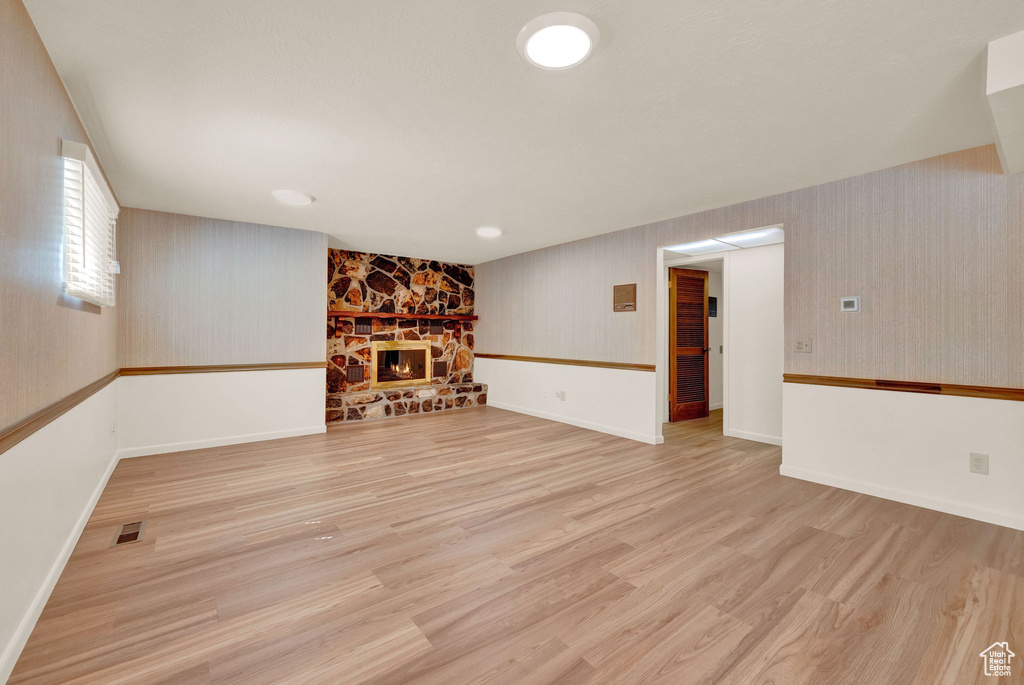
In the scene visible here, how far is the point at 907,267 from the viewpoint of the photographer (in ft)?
9.70

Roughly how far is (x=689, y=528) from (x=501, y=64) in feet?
8.69

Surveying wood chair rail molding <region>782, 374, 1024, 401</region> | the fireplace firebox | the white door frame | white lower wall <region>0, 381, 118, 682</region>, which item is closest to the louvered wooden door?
the white door frame

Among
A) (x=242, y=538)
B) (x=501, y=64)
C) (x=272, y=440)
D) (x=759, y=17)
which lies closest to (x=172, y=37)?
(x=501, y=64)

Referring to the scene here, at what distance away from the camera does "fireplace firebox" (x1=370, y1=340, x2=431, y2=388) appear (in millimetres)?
6328

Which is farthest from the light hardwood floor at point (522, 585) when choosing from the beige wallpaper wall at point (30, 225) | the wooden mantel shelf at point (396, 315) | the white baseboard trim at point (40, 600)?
the wooden mantel shelf at point (396, 315)

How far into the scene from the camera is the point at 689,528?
2.55 meters

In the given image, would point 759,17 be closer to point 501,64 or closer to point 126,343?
point 501,64

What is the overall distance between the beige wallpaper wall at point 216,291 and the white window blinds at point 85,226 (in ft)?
3.73

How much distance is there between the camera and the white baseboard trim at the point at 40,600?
1.45m

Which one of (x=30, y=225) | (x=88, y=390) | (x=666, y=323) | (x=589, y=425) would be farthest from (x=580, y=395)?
(x=30, y=225)

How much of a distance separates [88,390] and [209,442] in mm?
1889

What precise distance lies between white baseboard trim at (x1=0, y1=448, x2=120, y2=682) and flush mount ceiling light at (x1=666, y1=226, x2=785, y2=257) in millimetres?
4881

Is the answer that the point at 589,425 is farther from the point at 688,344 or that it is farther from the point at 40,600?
the point at 40,600

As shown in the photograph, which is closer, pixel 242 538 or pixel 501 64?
pixel 501 64
